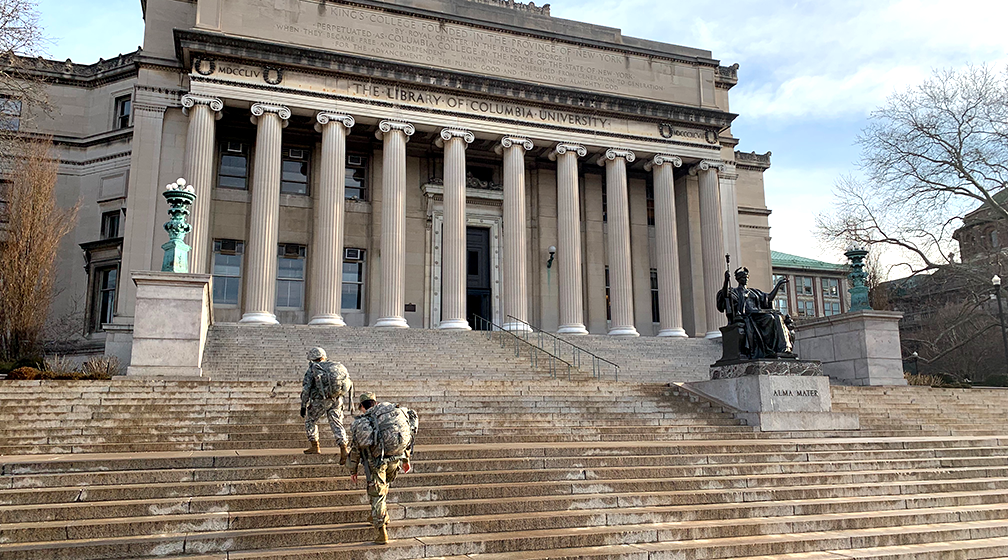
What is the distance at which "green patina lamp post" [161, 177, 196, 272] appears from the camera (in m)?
17.3

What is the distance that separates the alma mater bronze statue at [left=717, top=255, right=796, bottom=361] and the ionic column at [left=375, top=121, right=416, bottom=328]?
12606 mm

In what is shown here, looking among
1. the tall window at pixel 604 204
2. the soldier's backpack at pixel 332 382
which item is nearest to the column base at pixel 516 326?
the tall window at pixel 604 204

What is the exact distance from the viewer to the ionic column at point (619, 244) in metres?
28.4

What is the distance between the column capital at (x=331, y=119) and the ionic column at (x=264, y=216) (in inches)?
43.4

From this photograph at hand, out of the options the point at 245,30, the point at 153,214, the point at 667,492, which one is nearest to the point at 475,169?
the point at 245,30

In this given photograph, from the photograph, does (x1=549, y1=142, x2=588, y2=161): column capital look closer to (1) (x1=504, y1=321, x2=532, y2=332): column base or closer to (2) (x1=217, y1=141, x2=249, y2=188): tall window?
(1) (x1=504, y1=321, x2=532, y2=332): column base

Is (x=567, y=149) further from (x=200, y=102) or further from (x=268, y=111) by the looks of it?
(x=200, y=102)

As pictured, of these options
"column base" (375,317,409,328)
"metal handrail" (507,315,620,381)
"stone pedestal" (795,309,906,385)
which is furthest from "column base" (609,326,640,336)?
"column base" (375,317,409,328)

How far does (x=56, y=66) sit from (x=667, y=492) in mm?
32929

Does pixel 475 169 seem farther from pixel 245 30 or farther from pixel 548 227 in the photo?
pixel 245 30

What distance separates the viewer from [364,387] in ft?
49.3

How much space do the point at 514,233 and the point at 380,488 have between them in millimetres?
20618

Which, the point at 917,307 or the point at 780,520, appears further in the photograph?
the point at 917,307

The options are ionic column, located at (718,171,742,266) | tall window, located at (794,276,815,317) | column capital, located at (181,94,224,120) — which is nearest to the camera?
column capital, located at (181,94,224,120)
